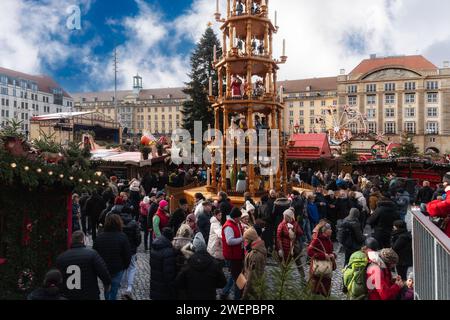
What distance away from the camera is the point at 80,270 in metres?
5.31

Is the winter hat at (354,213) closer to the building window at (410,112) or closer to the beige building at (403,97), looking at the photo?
the beige building at (403,97)

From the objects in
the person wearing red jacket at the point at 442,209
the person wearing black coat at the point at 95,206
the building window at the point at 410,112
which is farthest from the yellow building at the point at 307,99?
the person wearing red jacket at the point at 442,209

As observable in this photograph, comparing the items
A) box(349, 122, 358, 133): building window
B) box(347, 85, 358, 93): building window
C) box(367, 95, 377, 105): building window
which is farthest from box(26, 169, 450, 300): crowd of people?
box(367, 95, 377, 105): building window

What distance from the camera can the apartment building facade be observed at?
96.9 m

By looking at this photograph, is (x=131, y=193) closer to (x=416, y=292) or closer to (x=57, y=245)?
(x=57, y=245)

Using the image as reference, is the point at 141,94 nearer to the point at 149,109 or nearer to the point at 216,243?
the point at 149,109

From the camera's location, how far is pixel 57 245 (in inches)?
282

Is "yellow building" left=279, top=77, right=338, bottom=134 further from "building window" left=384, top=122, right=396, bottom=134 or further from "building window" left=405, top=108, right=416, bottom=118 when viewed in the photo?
"building window" left=405, top=108, right=416, bottom=118

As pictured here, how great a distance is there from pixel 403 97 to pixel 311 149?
63570 mm

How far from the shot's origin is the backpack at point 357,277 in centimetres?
529

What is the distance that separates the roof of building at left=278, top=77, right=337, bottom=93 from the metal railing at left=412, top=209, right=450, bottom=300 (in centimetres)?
10218

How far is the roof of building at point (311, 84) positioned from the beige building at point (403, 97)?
17.4 m
